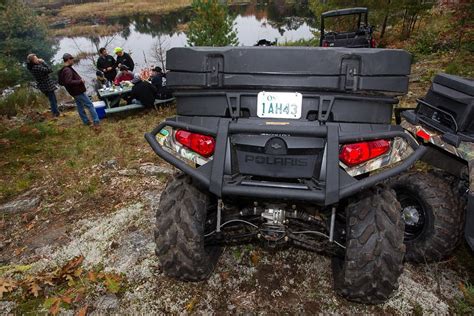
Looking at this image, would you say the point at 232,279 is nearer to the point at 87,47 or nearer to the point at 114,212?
the point at 114,212

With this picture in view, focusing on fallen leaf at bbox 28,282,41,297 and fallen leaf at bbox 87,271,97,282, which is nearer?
fallen leaf at bbox 28,282,41,297

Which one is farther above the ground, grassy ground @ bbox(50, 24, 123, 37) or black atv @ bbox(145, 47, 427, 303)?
black atv @ bbox(145, 47, 427, 303)

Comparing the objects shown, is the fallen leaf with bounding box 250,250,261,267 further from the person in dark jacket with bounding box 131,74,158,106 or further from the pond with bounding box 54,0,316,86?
the pond with bounding box 54,0,316,86

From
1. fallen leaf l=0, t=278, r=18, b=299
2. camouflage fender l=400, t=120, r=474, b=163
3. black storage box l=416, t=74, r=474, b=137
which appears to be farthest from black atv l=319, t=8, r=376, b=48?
fallen leaf l=0, t=278, r=18, b=299

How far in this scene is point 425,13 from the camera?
15430mm

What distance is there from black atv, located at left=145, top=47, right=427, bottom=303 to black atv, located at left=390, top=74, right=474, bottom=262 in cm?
86

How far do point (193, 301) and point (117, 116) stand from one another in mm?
6860

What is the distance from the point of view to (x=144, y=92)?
827cm

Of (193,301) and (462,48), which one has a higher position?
(462,48)

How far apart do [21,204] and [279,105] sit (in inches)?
161

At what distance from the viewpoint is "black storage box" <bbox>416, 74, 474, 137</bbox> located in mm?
2754

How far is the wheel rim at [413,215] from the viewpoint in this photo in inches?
122

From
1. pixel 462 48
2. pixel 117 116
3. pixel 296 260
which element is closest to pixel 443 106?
pixel 296 260

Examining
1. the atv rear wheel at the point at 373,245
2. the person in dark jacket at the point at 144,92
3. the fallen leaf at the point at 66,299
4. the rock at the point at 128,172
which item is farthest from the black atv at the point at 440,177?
the person in dark jacket at the point at 144,92
